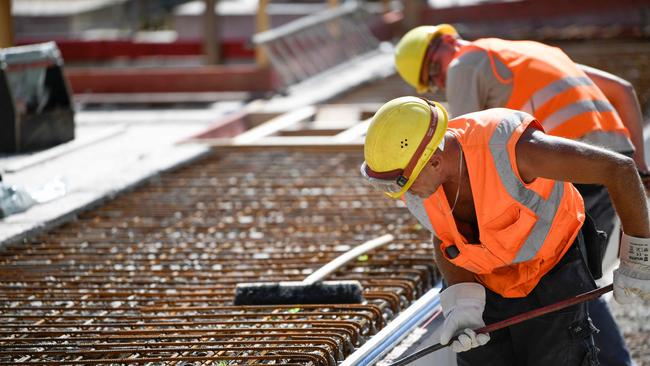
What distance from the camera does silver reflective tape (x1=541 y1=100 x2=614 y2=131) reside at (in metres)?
5.12

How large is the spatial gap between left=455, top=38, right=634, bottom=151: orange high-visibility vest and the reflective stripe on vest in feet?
3.45

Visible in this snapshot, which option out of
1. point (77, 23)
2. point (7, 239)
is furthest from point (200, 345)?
point (77, 23)

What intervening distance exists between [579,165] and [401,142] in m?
0.63

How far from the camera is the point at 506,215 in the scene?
4074 millimetres

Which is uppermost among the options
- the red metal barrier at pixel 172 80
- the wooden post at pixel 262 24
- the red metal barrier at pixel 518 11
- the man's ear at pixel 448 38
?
the man's ear at pixel 448 38

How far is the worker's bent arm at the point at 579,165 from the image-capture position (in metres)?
3.78

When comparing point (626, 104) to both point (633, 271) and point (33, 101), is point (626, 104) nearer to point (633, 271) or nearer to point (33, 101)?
point (633, 271)

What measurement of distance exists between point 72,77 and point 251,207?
745cm

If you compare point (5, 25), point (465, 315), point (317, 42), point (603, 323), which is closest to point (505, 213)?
point (465, 315)

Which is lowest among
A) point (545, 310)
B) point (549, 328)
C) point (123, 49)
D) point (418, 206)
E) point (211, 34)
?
point (123, 49)

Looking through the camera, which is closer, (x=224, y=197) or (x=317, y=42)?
(x=224, y=197)

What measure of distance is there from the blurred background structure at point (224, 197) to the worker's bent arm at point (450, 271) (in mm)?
527

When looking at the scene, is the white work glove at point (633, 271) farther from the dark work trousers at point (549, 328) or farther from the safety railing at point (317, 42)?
the safety railing at point (317, 42)

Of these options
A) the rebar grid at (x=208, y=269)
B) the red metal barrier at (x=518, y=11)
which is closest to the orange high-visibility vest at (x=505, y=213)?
the rebar grid at (x=208, y=269)
